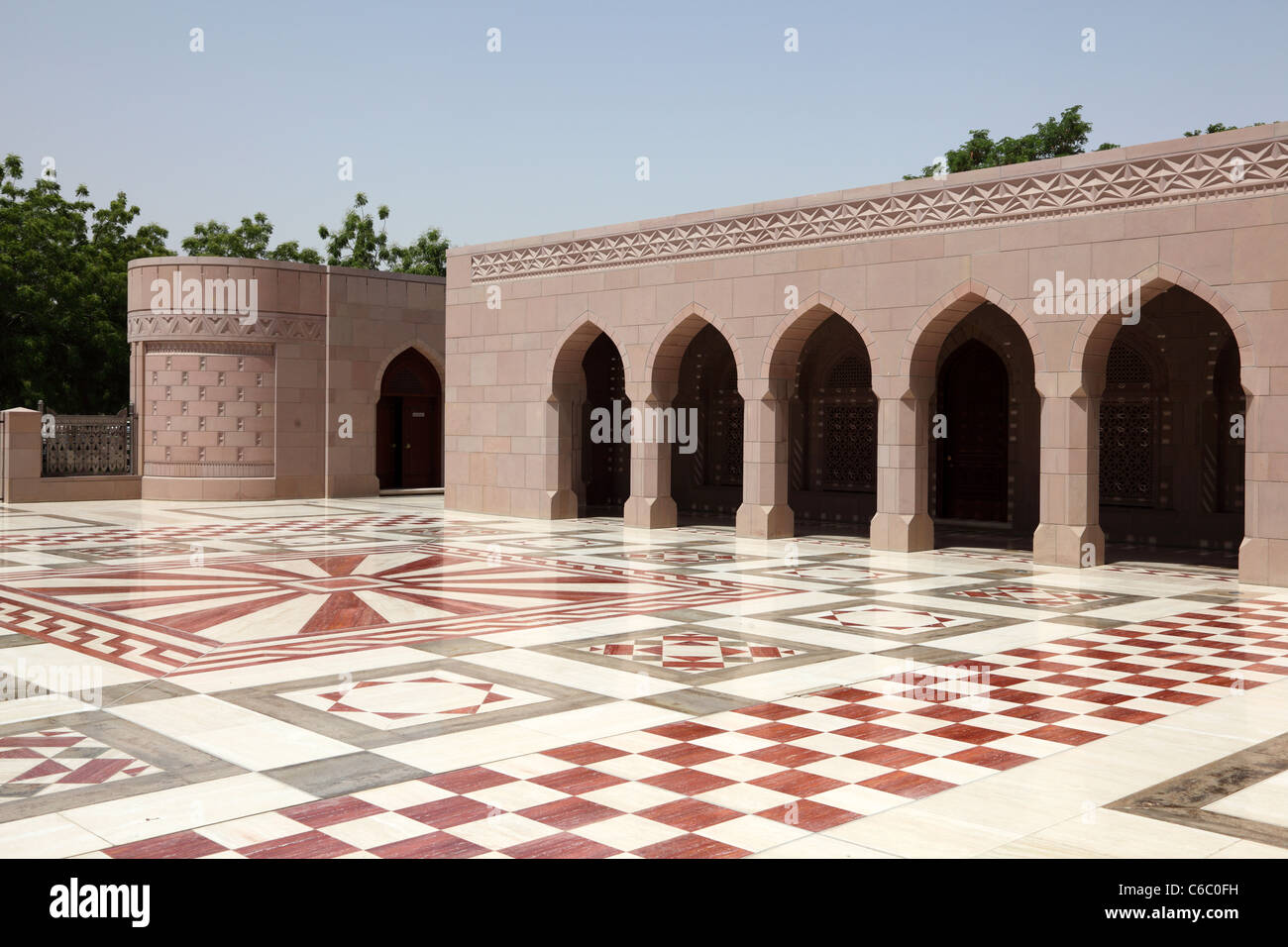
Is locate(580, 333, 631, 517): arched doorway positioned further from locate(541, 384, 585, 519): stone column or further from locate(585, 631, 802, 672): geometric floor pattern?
locate(585, 631, 802, 672): geometric floor pattern

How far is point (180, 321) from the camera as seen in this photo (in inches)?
816

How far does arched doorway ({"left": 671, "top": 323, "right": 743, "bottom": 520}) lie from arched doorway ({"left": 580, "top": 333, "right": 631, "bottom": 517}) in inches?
50.5

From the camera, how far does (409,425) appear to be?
23891 millimetres

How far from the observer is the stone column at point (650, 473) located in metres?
16.2

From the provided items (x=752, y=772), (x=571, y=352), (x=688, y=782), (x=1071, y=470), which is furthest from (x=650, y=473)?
(x=688, y=782)

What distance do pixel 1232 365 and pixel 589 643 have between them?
958 centimetres

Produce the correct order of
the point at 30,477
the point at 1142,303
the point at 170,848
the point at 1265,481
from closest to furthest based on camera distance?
the point at 170,848 → the point at 1265,481 → the point at 1142,303 → the point at 30,477

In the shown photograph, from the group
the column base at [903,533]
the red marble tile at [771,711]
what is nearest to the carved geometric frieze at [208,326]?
the column base at [903,533]

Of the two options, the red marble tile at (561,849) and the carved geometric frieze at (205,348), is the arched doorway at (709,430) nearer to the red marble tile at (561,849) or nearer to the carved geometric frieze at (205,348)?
the carved geometric frieze at (205,348)

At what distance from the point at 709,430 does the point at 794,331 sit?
15.3 ft

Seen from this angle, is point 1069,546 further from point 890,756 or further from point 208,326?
point 208,326

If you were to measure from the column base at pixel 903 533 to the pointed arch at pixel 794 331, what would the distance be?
1947 mm
